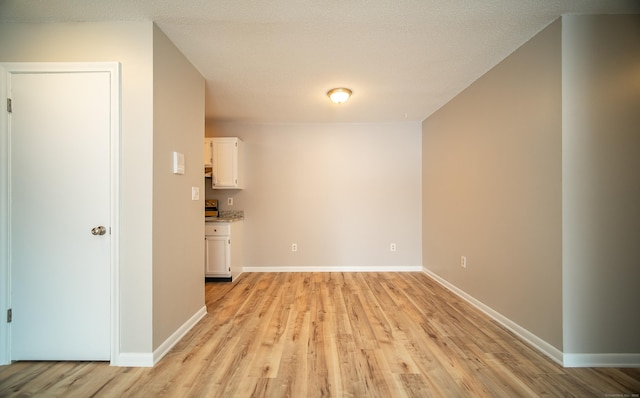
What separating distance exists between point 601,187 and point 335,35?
2.17 m

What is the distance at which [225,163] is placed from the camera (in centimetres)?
397

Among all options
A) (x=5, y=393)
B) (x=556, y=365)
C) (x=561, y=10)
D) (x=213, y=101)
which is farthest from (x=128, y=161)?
(x=556, y=365)

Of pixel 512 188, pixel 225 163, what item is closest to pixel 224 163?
pixel 225 163

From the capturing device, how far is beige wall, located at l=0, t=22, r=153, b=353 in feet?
6.00

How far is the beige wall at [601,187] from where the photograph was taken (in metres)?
1.76

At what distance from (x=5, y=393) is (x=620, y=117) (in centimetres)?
428

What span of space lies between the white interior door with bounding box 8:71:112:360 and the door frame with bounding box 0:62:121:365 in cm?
3

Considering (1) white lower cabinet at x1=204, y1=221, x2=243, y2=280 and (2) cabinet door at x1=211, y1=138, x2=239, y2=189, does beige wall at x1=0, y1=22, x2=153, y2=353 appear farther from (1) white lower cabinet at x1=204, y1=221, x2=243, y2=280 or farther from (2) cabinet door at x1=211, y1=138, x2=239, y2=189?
(2) cabinet door at x1=211, y1=138, x2=239, y2=189

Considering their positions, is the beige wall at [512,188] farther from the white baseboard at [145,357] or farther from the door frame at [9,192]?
the door frame at [9,192]

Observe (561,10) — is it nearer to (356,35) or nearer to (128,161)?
(356,35)

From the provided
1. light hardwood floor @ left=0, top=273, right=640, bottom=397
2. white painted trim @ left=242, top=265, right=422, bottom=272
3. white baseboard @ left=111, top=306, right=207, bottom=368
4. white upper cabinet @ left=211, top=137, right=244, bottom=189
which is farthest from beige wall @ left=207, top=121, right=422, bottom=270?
white baseboard @ left=111, top=306, right=207, bottom=368

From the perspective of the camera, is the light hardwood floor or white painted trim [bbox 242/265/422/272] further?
white painted trim [bbox 242/265/422/272]

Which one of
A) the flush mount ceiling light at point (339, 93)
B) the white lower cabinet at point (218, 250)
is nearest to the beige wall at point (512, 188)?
the flush mount ceiling light at point (339, 93)

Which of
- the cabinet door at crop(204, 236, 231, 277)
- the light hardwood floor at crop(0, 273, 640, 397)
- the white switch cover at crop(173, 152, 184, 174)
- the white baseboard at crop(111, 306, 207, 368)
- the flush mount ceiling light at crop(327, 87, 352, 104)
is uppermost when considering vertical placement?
the flush mount ceiling light at crop(327, 87, 352, 104)
